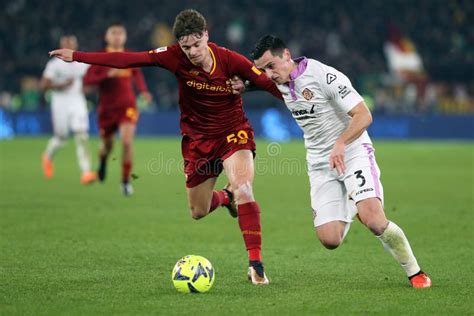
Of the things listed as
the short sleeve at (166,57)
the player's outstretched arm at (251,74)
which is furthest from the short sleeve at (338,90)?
the short sleeve at (166,57)

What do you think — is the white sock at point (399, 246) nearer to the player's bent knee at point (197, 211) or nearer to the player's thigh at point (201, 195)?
the player's thigh at point (201, 195)

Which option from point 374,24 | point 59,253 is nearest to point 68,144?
point 374,24

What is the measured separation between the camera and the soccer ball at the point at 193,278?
6.90 m

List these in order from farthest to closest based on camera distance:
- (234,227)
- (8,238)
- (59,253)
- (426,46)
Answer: (426,46), (234,227), (8,238), (59,253)

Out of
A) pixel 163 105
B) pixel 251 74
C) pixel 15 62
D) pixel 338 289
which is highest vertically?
pixel 15 62

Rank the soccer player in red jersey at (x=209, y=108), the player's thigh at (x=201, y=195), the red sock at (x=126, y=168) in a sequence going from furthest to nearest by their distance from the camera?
the red sock at (x=126, y=168) < the player's thigh at (x=201, y=195) < the soccer player in red jersey at (x=209, y=108)

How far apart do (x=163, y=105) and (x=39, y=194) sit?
1700 centimetres

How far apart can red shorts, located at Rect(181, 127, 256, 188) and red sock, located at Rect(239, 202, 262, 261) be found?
1.87 ft

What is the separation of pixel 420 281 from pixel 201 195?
2.37m

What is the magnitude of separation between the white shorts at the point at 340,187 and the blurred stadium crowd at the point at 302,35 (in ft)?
76.0

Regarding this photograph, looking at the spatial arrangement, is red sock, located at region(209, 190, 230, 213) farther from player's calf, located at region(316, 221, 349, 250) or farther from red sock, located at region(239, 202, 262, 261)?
player's calf, located at region(316, 221, 349, 250)

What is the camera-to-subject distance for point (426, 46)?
3409 cm

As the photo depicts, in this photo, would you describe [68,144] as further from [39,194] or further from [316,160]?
[316,160]

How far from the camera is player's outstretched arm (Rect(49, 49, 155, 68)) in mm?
7566
